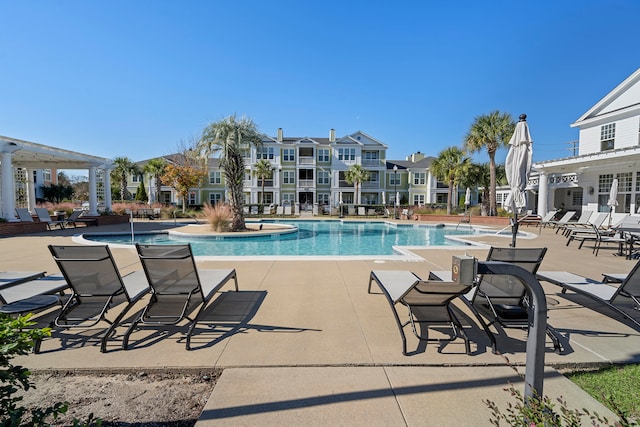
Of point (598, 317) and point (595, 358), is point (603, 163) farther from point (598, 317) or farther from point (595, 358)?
point (595, 358)

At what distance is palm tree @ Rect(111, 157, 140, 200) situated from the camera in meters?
35.3

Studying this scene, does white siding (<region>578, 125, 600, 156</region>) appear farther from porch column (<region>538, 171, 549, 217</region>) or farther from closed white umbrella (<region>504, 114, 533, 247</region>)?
closed white umbrella (<region>504, 114, 533, 247</region>)

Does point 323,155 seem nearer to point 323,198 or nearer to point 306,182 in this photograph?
point 306,182

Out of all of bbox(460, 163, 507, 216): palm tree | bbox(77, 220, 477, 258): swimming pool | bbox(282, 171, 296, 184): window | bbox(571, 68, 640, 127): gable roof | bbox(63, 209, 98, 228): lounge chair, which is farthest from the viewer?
bbox(282, 171, 296, 184): window

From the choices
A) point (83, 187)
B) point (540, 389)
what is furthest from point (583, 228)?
point (83, 187)

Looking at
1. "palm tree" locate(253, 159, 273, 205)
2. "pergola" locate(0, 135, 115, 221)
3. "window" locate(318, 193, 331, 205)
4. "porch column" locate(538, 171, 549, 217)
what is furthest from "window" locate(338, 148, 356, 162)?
"pergola" locate(0, 135, 115, 221)

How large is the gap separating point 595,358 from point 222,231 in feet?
46.6

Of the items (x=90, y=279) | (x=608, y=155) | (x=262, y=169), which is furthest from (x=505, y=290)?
(x=262, y=169)

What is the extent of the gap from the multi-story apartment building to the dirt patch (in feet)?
109

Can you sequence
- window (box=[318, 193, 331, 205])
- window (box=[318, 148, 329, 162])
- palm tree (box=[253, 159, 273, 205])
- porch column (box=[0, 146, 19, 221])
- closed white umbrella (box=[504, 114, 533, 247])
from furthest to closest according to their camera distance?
1. window (box=[318, 193, 331, 205])
2. window (box=[318, 148, 329, 162])
3. palm tree (box=[253, 159, 273, 205])
4. porch column (box=[0, 146, 19, 221])
5. closed white umbrella (box=[504, 114, 533, 247])

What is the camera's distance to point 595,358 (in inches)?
116

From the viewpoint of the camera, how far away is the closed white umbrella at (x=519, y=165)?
5.33m

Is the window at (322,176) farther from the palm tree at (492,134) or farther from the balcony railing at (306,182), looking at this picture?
the palm tree at (492,134)

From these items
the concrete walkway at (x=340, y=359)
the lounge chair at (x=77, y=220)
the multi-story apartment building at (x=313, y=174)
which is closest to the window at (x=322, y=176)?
the multi-story apartment building at (x=313, y=174)
